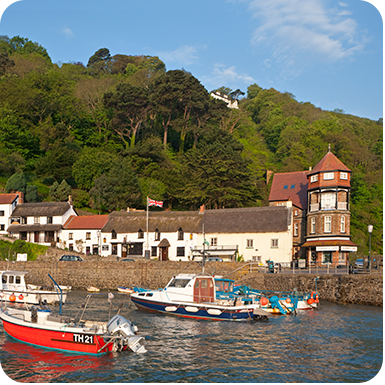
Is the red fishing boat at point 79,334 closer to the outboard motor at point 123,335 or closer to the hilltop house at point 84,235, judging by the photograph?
the outboard motor at point 123,335

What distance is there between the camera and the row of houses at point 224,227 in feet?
176

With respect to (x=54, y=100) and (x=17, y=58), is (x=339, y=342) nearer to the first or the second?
(x=54, y=100)

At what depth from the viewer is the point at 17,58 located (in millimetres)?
120125

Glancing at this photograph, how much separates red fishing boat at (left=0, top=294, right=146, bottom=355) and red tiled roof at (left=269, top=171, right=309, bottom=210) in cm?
4555

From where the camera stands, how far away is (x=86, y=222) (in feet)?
208

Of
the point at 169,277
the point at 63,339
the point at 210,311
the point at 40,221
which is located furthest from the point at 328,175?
the point at 63,339

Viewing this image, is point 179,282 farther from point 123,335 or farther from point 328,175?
point 328,175

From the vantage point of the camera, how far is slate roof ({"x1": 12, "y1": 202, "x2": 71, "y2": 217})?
64.4 m

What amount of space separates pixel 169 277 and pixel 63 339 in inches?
1052

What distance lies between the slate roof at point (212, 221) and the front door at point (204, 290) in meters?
23.6

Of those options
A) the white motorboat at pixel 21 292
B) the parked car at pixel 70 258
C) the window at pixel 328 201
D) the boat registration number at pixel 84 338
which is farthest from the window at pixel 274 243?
the boat registration number at pixel 84 338

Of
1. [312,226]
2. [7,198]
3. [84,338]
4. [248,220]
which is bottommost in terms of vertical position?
[84,338]

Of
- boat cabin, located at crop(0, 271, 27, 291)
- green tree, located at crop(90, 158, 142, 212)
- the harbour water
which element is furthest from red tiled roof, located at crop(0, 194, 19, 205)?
the harbour water

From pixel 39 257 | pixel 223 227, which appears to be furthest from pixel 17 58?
pixel 223 227
